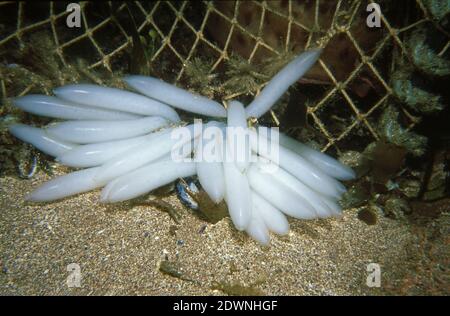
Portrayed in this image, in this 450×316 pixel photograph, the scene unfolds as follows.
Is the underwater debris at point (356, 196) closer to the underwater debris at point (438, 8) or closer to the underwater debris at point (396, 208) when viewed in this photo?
the underwater debris at point (396, 208)

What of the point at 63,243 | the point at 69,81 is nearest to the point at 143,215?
the point at 63,243

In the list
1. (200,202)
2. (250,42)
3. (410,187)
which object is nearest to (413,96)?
(410,187)

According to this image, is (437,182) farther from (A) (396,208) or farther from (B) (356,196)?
(B) (356,196)

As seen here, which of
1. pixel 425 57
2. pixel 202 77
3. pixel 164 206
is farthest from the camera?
pixel 202 77

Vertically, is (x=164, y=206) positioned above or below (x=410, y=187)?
below

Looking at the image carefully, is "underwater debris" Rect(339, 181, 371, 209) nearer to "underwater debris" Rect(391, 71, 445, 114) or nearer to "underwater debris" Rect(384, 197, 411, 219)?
"underwater debris" Rect(384, 197, 411, 219)

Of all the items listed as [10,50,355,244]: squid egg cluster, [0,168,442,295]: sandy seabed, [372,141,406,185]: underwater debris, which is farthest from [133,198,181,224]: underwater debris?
[372,141,406,185]: underwater debris
